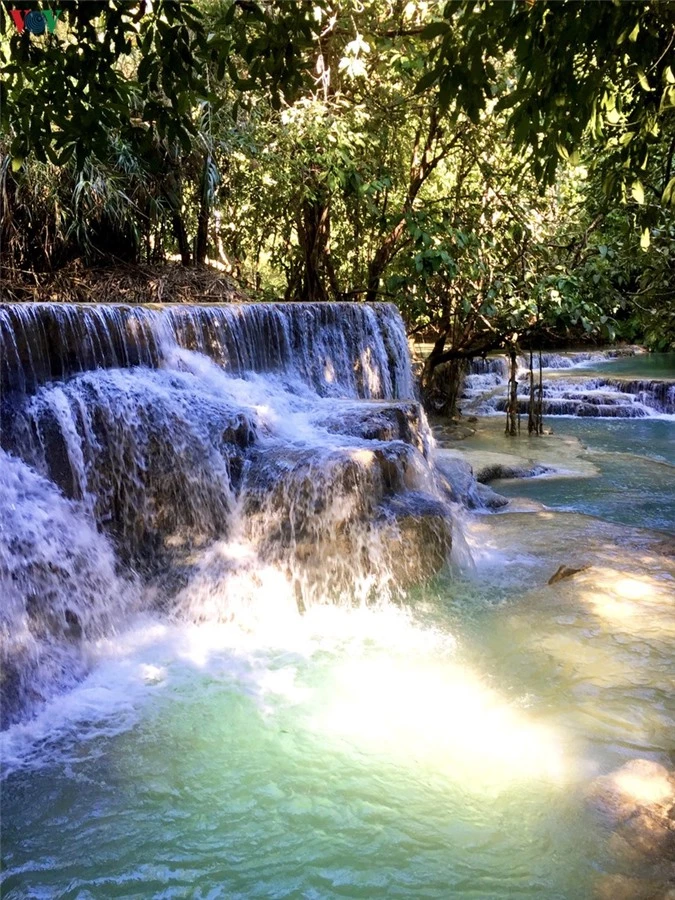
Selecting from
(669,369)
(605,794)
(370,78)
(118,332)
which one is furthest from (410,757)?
(669,369)

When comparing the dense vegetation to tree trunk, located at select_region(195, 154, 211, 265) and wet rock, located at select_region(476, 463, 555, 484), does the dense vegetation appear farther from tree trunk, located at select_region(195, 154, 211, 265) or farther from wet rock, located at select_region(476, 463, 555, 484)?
wet rock, located at select_region(476, 463, 555, 484)

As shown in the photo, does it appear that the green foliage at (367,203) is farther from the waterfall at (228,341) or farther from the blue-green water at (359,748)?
the blue-green water at (359,748)

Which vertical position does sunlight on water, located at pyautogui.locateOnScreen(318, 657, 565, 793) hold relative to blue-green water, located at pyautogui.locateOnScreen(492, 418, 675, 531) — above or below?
below

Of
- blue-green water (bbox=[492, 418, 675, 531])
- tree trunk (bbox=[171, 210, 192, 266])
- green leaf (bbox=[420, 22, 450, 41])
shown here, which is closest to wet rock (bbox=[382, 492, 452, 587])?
blue-green water (bbox=[492, 418, 675, 531])

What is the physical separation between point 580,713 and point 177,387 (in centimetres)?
396

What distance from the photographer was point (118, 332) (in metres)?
6.19

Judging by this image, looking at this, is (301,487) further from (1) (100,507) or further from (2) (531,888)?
(2) (531,888)

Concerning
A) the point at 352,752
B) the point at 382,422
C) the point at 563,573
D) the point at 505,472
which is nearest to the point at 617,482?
the point at 505,472

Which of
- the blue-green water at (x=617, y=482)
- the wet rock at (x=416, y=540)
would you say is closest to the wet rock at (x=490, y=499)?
the blue-green water at (x=617, y=482)

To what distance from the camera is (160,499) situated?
213 inches

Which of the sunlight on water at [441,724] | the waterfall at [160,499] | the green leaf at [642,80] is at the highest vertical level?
the green leaf at [642,80]

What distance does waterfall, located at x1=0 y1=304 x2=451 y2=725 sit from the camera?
4.56m

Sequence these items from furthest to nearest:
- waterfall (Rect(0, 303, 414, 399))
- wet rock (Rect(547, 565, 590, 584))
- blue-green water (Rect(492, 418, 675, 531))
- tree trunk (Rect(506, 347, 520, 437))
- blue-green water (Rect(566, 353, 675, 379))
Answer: blue-green water (Rect(566, 353, 675, 379))
tree trunk (Rect(506, 347, 520, 437))
blue-green water (Rect(492, 418, 675, 531))
waterfall (Rect(0, 303, 414, 399))
wet rock (Rect(547, 565, 590, 584))

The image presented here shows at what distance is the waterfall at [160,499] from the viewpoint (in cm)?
456
